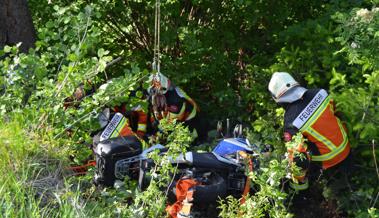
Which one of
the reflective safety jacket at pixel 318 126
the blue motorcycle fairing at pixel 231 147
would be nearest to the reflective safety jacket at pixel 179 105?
the blue motorcycle fairing at pixel 231 147

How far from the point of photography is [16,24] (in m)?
5.56

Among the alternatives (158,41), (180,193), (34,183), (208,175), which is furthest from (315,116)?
(34,183)

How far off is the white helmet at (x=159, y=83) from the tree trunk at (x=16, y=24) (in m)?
1.29

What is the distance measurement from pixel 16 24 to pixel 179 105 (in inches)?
65.5

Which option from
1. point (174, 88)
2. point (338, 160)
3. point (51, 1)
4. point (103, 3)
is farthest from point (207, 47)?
point (338, 160)

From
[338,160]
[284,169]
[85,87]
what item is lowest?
[338,160]

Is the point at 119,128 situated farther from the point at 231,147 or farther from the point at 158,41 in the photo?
the point at 231,147

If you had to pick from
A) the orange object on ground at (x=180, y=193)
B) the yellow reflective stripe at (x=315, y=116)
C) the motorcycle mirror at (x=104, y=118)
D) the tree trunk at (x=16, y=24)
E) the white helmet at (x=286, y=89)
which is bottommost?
the orange object on ground at (x=180, y=193)

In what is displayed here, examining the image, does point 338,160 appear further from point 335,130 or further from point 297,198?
point 297,198

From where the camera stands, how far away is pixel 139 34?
678cm

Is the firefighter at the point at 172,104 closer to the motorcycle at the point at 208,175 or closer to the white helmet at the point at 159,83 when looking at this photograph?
the white helmet at the point at 159,83

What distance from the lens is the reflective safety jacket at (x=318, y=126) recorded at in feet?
15.3

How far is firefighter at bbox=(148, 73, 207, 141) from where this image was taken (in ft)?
17.0

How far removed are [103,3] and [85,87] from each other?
2.26m
